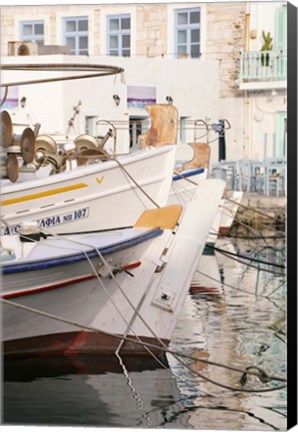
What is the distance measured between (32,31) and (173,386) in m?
1.74

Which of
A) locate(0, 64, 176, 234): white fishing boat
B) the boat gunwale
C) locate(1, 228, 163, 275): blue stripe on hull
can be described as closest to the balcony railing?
locate(1, 228, 163, 275): blue stripe on hull

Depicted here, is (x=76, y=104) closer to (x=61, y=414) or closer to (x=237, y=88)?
(x=237, y=88)

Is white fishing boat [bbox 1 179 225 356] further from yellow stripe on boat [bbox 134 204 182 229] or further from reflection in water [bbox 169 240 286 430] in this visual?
reflection in water [bbox 169 240 286 430]

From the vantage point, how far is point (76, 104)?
26.0ft

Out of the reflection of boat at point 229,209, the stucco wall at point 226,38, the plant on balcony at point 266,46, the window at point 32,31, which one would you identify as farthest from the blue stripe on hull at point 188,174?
the window at point 32,31

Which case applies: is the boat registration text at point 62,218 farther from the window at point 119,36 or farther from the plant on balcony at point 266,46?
the plant on balcony at point 266,46

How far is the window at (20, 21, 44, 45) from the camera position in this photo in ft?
18.6

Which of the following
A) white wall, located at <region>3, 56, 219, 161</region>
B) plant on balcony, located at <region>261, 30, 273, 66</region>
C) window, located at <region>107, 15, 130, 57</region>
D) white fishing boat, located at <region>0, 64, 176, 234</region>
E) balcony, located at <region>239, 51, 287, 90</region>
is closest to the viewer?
window, located at <region>107, 15, 130, 57</region>

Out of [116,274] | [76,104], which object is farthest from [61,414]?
[76,104]

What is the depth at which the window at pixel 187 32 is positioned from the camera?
5480mm

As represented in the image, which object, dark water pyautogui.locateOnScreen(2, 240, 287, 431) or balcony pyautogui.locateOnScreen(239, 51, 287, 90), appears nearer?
dark water pyautogui.locateOnScreen(2, 240, 287, 431)

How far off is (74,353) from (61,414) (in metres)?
0.90

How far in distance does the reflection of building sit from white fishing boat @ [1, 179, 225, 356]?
644mm

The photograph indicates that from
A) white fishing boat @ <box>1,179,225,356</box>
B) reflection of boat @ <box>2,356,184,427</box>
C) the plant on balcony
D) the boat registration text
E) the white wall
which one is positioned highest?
the plant on balcony
